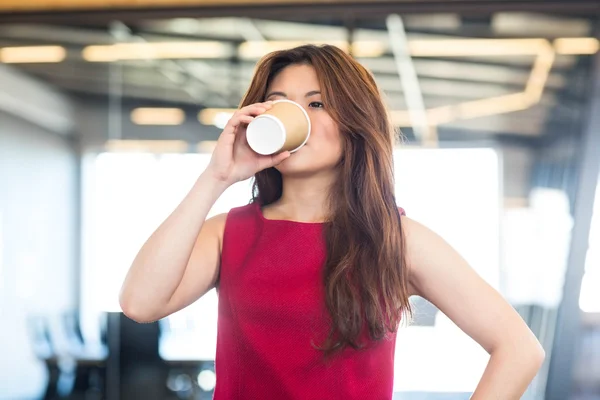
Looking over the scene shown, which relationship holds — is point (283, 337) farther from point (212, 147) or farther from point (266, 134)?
point (212, 147)

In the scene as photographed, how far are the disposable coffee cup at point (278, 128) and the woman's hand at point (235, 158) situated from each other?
7 cm

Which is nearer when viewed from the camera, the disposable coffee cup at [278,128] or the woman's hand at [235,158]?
the disposable coffee cup at [278,128]

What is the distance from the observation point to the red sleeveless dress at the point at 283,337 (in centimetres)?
119

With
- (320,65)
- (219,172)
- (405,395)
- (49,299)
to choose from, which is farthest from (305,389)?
(49,299)

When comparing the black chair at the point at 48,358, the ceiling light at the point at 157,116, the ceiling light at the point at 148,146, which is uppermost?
the ceiling light at the point at 157,116

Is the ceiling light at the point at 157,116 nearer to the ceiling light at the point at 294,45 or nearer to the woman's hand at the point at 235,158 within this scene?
the ceiling light at the point at 294,45

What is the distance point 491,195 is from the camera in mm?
3705

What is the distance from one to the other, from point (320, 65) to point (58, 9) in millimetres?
3140

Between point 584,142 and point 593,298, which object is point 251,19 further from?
point 593,298

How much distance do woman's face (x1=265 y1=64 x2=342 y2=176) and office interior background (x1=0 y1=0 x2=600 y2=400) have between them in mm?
2337

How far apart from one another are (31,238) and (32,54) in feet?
3.22

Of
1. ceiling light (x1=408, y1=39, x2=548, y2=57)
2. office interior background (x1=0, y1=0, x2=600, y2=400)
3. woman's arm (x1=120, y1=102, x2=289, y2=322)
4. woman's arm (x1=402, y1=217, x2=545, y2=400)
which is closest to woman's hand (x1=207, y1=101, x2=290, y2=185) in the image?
woman's arm (x1=120, y1=102, x2=289, y2=322)

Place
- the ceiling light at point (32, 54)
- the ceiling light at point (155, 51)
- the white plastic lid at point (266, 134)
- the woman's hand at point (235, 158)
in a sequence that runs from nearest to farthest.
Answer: the white plastic lid at point (266, 134)
the woman's hand at point (235, 158)
the ceiling light at point (155, 51)
the ceiling light at point (32, 54)

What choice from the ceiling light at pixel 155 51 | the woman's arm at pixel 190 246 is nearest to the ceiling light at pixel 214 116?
the ceiling light at pixel 155 51
